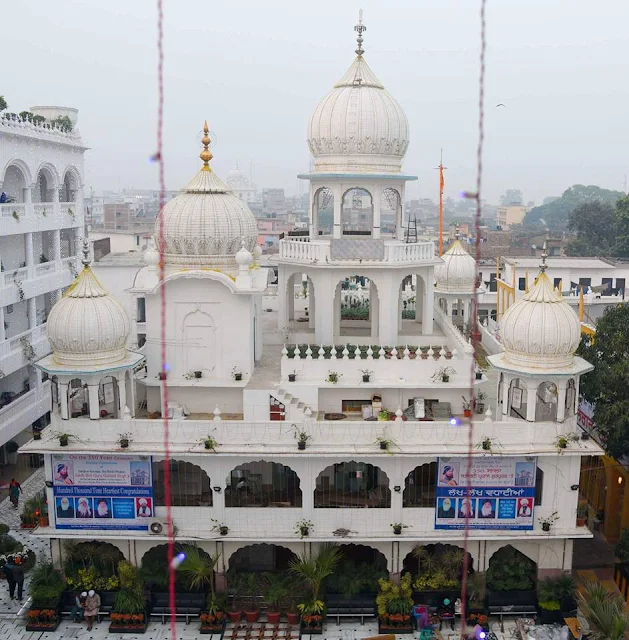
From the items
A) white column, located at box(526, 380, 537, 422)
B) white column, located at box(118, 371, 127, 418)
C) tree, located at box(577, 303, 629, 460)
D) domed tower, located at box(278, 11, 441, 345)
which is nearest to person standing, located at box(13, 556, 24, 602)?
white column, located at box(118, 371, 127, 418)

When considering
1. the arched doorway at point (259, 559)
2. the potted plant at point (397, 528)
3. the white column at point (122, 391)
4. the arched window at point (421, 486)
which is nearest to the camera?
the potted plant at point (397, 528)

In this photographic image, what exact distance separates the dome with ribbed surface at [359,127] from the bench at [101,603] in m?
14.0

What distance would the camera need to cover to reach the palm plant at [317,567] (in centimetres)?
1752

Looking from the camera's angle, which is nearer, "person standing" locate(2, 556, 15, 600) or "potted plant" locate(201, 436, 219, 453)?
"potted plant" locate(201, 436, 219, 453)

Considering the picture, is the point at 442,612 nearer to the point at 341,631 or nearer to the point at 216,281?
the point at 341,631

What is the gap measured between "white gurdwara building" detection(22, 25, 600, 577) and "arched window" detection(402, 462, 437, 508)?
0.04 m

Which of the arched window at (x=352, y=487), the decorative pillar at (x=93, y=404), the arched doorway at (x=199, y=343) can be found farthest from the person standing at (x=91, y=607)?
the arched doorway at (x=199, y=343)

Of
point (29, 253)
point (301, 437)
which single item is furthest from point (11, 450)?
point (301, 437)

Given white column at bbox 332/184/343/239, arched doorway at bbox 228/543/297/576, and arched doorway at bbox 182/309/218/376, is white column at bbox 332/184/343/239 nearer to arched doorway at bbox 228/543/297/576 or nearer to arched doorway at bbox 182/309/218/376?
arched doorway at bbox 182/309/218/376

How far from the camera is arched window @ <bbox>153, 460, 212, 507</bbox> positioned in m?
18.3

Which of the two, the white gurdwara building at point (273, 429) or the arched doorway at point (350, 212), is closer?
the white gurdwara building at point (273, 429)

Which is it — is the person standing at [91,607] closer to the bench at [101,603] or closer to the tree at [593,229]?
the bench at [101,603]

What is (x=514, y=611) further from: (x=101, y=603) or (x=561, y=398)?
(x=101, y=603)

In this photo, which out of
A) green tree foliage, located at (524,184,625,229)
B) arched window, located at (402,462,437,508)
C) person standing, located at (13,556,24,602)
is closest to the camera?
arched window, located at (402,462,437,508)
